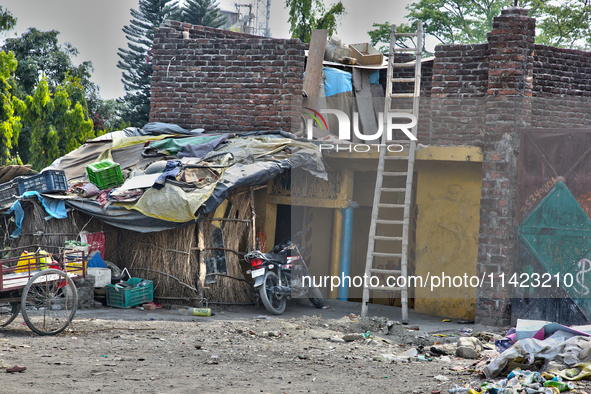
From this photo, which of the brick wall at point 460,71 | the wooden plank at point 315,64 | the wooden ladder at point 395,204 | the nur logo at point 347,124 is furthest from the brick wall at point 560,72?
the wooden plank at point 315,64

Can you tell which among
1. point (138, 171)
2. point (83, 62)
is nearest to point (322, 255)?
point (138, 171)

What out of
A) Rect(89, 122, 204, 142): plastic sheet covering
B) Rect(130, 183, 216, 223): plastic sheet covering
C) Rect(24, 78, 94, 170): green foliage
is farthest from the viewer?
Rect(24, 78, 94, 170): green foliage

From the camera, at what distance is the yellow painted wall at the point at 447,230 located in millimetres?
Answer: 8656

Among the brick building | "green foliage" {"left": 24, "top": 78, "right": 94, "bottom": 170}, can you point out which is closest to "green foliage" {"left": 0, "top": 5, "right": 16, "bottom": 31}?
"green foliage" {"left": 24, "top": 78, "right": 94, "bottom": 170}

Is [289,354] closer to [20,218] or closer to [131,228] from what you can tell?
[131,228]

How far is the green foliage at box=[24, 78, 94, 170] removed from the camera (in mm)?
17781

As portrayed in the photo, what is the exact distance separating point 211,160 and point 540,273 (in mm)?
5032

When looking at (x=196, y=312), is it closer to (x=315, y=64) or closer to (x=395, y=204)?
(x=395, y=204)

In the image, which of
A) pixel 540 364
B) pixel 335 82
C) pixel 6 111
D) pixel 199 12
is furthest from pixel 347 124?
pixel 199 12

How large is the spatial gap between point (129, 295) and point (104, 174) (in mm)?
1827

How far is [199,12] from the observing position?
28047 mm

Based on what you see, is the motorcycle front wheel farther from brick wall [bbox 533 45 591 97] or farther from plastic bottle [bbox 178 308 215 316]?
brick wall [bbox 533 45 591 97]

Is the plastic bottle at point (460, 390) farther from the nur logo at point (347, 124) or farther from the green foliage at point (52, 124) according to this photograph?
the green foliage at point (52, 124)

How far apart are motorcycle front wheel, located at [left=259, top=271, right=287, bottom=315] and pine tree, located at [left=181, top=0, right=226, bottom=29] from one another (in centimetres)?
2229
